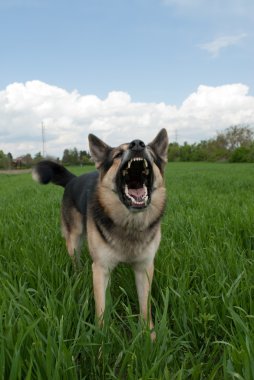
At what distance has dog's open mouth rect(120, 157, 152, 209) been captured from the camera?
2.98 meters

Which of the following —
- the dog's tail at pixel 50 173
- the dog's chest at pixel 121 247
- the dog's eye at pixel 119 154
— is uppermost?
the dog's eye at pixel 119 154

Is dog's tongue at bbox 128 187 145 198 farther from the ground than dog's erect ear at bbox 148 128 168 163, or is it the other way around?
dog's erect ear at bbox 148 128 168 163

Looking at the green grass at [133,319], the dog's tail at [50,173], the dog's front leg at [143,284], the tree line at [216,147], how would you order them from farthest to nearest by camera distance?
1. the tree line at [216,147]
2. the dog's tail at [50,173]
3. the dog's front leg at [143,284]
4. the green grass at [133,319]

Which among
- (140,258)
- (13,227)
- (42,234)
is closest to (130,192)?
(140,258)

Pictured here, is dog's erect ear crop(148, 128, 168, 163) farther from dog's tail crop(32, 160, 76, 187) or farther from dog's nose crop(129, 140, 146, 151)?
dog's tail crop(32, 160, 76, 187)

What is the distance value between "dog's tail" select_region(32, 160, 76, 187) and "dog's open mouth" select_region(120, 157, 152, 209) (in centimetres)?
163

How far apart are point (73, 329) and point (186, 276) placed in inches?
45.0

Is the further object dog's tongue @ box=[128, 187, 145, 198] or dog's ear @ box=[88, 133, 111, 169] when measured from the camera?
dog's ear @ box=[88, 133, 111, 169]

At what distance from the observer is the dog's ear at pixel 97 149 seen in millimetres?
3537

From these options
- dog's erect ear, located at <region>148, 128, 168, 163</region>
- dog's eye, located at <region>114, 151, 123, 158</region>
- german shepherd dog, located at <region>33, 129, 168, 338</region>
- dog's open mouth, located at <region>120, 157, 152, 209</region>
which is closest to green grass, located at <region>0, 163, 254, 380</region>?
german shepherd dog, located at <region>33, 129, 168, 338</region>

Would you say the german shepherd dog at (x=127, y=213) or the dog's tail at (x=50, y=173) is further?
the dog's tail at (x=50, y=173)

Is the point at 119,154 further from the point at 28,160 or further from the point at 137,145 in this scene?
the point at 28,160

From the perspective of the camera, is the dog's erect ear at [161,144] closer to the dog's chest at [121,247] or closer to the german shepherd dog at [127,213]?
the german shepherd dog at [127,213]

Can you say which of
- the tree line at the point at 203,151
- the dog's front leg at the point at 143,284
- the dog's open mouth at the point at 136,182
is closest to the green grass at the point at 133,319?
the dog's front leg at the point at 143,284
